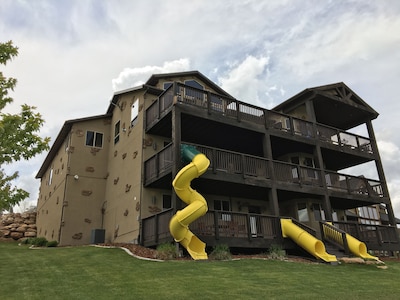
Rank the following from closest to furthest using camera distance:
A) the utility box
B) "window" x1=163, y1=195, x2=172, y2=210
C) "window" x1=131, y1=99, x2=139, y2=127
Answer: "window" x1=163, y1=195, x2=172, y2=210, the utility box, "window" x1=131, y1=99, x2=139, y2=127

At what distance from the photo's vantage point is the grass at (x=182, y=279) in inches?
319

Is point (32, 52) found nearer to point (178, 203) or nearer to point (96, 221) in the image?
point (178, 203)

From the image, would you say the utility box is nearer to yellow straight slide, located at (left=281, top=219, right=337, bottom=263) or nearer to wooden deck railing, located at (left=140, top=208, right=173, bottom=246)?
wooden deck railing, located at (left=140, top=208, right=173, bottom=246)

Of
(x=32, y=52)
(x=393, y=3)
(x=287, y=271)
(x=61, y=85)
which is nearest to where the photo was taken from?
(x=287, y=271)

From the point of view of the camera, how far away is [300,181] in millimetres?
18703

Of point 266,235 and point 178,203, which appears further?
point 266,235

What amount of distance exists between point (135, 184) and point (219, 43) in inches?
335

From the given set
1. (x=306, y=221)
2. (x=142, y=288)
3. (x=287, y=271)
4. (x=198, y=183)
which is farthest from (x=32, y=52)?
(x=306, y=221)

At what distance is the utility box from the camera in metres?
19.6

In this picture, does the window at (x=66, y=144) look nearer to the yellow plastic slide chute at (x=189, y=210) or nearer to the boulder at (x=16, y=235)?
the boulder at (x=16, y=235)

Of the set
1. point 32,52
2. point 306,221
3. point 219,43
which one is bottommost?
point 306,221

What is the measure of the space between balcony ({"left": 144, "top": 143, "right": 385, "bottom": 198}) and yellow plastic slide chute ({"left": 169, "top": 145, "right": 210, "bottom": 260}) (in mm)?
1872

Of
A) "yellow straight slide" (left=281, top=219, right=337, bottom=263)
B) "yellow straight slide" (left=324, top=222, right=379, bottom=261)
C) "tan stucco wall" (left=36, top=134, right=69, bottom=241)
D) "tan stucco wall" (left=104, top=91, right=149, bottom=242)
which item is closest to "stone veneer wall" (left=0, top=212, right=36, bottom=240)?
"tan stucco wall" (left=36, top=134, right=69, bottom=241)

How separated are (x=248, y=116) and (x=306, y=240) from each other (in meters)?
7.23
